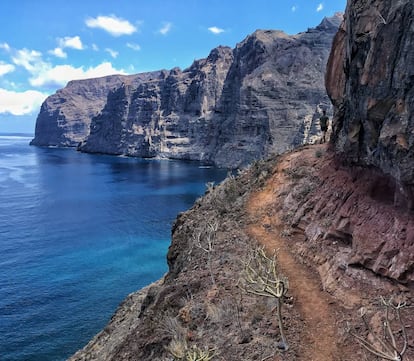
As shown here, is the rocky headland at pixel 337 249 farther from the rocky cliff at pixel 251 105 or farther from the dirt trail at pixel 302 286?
the rocky cliff at pixel 251 105

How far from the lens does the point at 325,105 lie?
435 ft

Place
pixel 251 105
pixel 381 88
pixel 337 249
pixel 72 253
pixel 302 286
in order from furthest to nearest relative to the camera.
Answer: pixel 251 105, pixel 72 253, pixel 337 249, pixel 302 286, pixel 381 88

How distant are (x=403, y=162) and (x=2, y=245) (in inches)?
2038

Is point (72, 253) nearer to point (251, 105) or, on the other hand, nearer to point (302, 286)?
point (302, 286)

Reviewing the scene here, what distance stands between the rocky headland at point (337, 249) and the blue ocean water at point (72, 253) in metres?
10.2

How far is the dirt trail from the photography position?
45.3 feet

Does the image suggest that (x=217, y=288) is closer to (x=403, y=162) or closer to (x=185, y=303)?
(x=185, y=303)

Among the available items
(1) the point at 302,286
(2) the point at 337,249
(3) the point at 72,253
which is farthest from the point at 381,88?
(3) the point at 72,253

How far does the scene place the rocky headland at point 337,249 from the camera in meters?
14.4

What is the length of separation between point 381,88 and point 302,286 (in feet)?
28.6

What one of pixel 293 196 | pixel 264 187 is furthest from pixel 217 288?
pixel 264 187

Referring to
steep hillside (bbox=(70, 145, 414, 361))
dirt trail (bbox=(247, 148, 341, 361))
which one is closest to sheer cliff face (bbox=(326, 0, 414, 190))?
steep hillside (bbox=(70, 145, 414, 361))

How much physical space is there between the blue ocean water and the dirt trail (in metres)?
17.6

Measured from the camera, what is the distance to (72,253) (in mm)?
51750
